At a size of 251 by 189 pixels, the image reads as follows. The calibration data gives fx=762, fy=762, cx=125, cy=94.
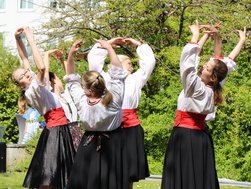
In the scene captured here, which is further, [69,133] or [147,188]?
[147,188]

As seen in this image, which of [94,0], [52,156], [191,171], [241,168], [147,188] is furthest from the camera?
[94,0]

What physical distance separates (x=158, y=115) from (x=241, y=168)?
7.01 ft

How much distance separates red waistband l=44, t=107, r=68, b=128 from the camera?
29.3 feet

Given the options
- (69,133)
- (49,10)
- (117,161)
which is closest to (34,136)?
(49,10)

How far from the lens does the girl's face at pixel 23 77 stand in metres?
8.61

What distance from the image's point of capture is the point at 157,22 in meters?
16.3

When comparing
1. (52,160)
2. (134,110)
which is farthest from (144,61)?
(52,160)

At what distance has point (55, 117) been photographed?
9.00 meters

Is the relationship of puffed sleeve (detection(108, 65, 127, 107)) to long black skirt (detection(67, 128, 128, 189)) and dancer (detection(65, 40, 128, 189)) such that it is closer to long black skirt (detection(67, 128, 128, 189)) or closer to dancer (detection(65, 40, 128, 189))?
dancer (detection(65, 40, 128, 189))

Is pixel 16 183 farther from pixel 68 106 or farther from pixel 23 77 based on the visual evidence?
pixel 23 77

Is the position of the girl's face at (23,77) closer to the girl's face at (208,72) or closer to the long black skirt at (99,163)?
the long black skirt at (99,163)

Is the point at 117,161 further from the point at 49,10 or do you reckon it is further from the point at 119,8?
the point at 49,10

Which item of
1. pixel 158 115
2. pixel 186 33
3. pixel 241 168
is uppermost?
pixel 186 33

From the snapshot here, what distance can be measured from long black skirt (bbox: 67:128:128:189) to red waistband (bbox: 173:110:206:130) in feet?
2.09
